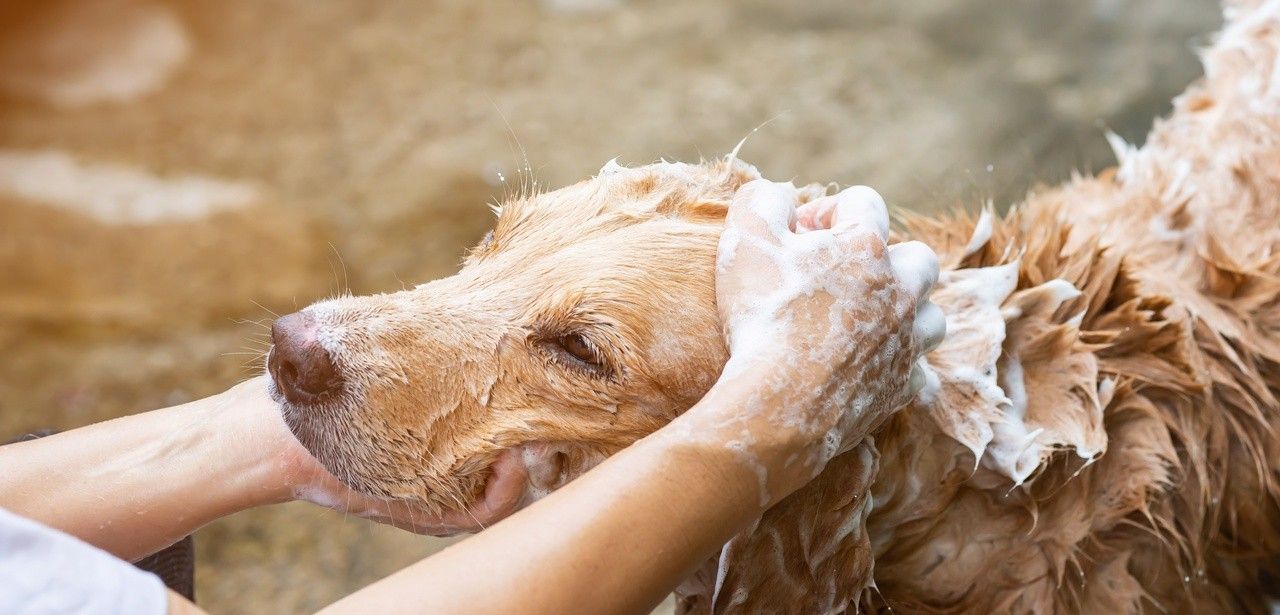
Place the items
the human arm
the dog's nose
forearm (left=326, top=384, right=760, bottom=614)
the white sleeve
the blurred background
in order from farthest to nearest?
the blurred background, the human arm, the dog's nose, forearm (left=326, top=384, right=760, bottom=614), the white sleeve

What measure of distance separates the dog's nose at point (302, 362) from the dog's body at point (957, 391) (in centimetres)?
1

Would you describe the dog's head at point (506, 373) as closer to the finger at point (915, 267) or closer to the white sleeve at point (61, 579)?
the finger at point (915, 267)

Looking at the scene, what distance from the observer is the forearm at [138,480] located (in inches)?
83.7

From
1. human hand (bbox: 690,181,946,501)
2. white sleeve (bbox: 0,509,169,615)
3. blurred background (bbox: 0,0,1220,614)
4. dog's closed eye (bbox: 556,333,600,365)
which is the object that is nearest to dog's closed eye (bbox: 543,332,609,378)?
dog's closed eye (bbox: 556,333,600,365)

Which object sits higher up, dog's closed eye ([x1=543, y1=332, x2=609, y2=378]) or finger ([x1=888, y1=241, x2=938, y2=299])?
finger ([x1=888, y1=241, x2=938, y2=299])

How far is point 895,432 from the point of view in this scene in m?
2.15

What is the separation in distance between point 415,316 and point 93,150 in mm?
4051

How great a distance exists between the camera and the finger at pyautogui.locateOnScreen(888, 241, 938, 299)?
1.88 m

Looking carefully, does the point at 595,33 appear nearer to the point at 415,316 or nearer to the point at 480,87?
the point at 480,87

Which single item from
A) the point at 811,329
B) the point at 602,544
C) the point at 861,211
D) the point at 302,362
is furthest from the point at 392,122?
the point at 602,544

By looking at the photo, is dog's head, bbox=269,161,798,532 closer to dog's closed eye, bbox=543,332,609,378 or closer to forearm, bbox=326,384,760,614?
dog's closed eye, bbox=543,332,609,378

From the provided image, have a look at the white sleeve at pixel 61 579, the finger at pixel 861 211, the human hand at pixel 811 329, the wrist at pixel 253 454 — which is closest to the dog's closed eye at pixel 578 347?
the human hand at pixel 811 329

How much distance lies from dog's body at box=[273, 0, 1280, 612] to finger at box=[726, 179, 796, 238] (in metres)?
0.07

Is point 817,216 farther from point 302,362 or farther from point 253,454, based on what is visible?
point 253,454
